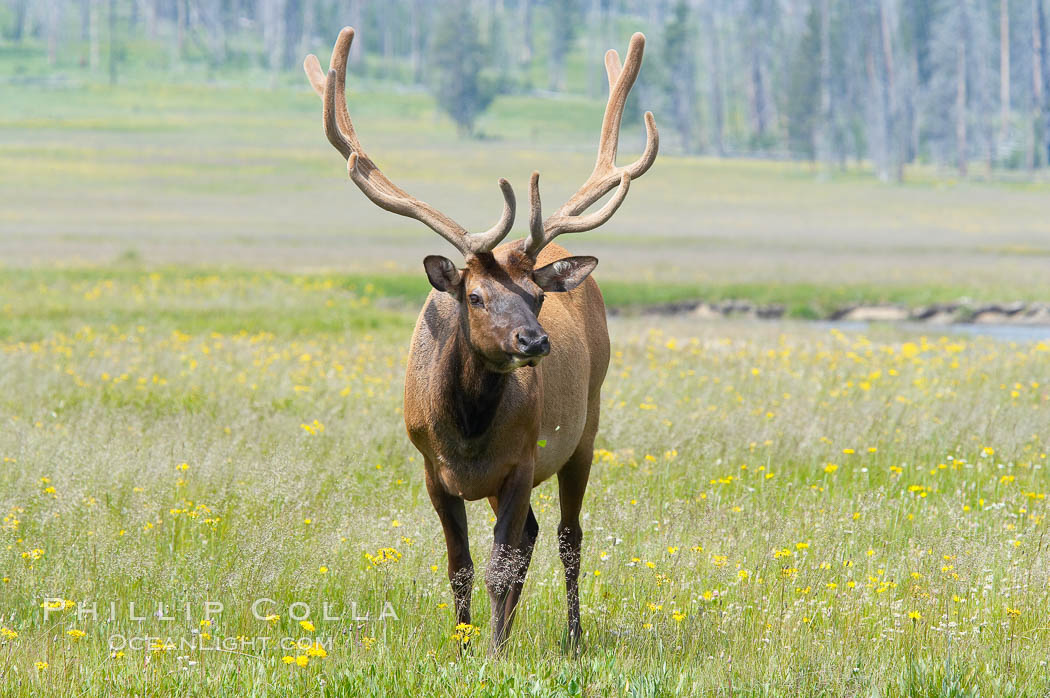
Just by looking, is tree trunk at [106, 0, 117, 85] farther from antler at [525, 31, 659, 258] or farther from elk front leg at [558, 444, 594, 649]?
elk front leg at [558, 444, 594, 649]

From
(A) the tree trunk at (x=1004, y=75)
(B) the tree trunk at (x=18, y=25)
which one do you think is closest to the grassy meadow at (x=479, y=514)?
(A) the tree trunk at (x=1004, y=75)

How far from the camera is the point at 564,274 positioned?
243 inches

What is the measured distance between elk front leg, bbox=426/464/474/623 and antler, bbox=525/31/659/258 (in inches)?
48.8

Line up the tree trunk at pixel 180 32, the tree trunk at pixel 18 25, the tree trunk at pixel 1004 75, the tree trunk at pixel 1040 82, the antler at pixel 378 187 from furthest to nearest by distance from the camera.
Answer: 1. the tree trunk at pixel 18 25
2. the tree trunk at pixel 180 32
3. the tree trunk at pixel 1004 75
4. the tree trunk at pixel 1040 82
5. the antler at pixel 378 187

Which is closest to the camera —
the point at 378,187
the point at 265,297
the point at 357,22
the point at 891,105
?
the point at 378,187

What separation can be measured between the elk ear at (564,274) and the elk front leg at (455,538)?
1.07 metres

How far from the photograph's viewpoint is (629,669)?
500cm

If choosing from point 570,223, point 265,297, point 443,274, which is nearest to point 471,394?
point 443,274

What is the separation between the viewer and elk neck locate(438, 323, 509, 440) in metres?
5.92

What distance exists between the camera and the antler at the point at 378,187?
5875 mm

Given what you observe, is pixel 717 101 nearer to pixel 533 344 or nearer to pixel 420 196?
pixel 420 196

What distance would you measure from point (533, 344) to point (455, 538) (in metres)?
1.16

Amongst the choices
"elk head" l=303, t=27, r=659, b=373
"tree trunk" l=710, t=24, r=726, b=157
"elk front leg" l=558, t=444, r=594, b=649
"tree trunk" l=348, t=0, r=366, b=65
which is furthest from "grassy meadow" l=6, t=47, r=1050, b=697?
"tree trunk" l=348, t=0, r=366, b=65

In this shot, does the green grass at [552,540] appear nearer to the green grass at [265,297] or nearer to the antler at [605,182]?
the antler at [605,182]
